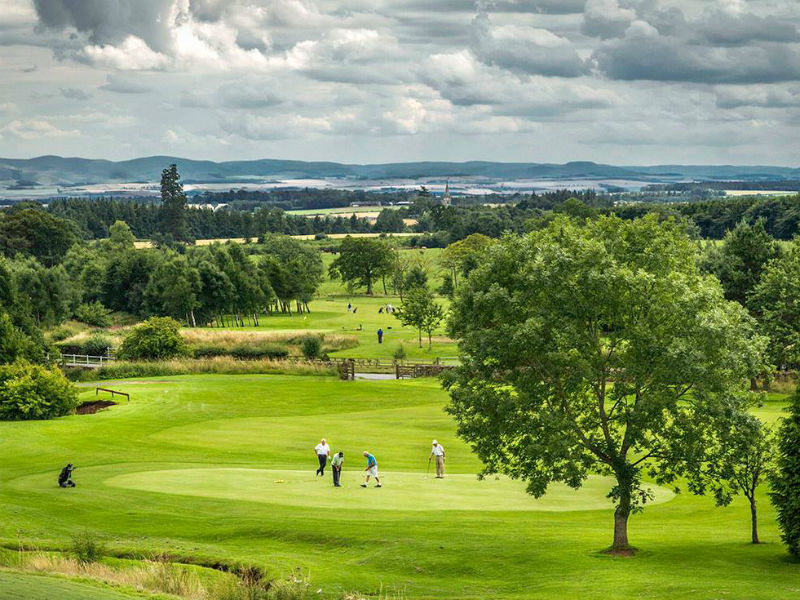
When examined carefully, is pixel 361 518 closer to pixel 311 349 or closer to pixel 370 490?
pixel 370 490

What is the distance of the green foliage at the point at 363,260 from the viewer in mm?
151875

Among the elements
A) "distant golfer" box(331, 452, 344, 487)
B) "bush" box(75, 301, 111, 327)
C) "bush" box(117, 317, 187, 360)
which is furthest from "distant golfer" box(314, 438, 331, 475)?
"bush" box(75, 301, 111, 327)

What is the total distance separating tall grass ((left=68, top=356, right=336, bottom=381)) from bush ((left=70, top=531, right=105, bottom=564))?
49817 millimetres

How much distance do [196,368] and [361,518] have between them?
48.8m

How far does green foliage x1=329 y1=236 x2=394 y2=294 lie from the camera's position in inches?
5979

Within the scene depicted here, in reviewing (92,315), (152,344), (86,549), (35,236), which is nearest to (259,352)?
(152,344)

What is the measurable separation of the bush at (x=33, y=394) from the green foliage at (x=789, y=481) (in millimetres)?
41212

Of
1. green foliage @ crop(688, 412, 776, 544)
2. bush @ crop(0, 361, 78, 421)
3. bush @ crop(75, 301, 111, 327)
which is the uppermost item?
green foliage @ crop(688, 412, 776, 544)

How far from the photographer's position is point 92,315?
408 feet

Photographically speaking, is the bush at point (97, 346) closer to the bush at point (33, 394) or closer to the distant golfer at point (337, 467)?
the bush at point (33, 394)

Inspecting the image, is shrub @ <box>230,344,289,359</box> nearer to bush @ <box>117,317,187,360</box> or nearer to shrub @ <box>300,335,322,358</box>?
shrub @ <box>300,335,322,358</box>

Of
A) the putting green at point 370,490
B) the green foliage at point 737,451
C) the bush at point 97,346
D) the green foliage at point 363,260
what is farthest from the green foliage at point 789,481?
the green foliage at point 363,260

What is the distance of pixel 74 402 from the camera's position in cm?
5756

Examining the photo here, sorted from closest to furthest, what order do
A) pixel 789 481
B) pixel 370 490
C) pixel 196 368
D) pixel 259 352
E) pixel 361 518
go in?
pixel 789 481
pixel 361 518
pixel 370 490
pixel 196 368
pixel 259 352
